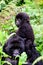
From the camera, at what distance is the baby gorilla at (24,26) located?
7.57 metres

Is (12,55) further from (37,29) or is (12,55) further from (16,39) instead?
(37,29)

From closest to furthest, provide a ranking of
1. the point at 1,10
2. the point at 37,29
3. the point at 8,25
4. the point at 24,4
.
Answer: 1. the point at 37,29
2. the point at 8,25
3. the point at 1,10
4. the point at 24,4

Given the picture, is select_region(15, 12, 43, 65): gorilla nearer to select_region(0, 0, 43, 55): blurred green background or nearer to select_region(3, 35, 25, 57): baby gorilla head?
select_region(0, 0, 43, 55): blurred green background

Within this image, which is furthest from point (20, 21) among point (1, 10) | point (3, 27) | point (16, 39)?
point (1, 10)

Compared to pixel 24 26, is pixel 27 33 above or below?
below

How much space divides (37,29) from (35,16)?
1.97 meters

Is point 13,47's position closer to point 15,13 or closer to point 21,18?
point 21,18

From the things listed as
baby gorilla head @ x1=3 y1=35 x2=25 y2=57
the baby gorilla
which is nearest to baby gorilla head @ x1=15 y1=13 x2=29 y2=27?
the baby gorilla

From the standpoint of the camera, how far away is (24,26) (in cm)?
768

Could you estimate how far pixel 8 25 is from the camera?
10383 millimetres

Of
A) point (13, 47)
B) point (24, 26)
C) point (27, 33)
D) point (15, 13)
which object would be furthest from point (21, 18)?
point (15, 13)

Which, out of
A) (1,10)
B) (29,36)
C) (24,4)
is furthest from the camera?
(24,4)

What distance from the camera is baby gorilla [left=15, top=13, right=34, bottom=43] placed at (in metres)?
7.57

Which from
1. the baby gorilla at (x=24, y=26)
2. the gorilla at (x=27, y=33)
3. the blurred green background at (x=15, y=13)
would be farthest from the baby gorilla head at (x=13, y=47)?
the blurred green background at (x=15, y=13)
